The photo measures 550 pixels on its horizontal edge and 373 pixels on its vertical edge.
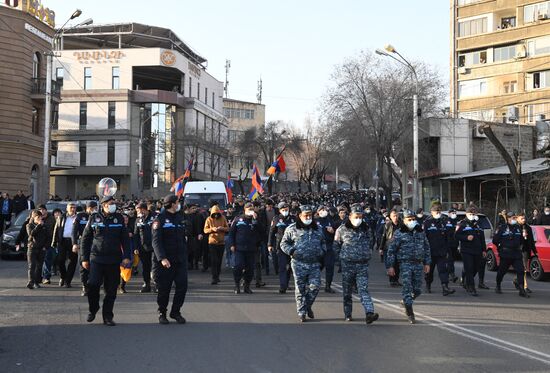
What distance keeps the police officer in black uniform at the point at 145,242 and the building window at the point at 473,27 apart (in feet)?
156

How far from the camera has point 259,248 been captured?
14523 mm

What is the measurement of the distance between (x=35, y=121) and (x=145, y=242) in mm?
31835

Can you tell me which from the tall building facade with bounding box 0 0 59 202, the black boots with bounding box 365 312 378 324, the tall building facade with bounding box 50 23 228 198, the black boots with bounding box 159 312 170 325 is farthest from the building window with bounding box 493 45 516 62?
the black boots with bounding box 159 312 170 325

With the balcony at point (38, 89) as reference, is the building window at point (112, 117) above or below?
above

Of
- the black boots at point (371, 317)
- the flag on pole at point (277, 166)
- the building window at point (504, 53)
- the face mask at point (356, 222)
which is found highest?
the building window at point (504, 53)

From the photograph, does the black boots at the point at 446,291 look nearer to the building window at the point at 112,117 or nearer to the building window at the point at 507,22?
the building window at the point at 507,22

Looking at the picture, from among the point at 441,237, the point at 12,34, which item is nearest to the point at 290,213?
the point at 441,237

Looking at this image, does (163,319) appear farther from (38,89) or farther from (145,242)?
(38,89)

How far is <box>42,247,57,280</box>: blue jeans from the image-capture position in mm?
14555

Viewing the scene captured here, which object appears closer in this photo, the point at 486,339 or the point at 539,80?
the point at 486,339

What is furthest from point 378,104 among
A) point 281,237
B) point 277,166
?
point 281,237

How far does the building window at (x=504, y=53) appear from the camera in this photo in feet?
175

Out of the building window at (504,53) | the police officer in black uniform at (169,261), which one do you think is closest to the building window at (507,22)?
the building window at (504,53)

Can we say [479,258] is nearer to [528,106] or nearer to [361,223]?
[361,223]
